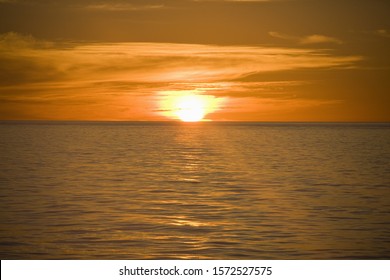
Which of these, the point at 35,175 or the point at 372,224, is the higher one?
the point at 35,175

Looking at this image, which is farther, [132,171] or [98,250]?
[132,171]

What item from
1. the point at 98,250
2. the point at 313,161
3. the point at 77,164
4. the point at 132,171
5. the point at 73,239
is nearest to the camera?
A: the point at 98,250

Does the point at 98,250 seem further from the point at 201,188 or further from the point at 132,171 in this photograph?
the point at 132,171

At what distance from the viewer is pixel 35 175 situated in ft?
125

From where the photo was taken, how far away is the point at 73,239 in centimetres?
1856

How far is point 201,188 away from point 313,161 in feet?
76.3

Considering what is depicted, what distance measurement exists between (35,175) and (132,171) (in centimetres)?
653

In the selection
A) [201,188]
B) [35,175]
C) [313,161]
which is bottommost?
[201,188]

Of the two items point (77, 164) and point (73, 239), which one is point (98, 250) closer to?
point (73, 239)

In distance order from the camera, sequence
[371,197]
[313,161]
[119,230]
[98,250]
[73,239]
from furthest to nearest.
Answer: [313,161] < [371,197] < [119,230] < [73,239] < [98,250]
